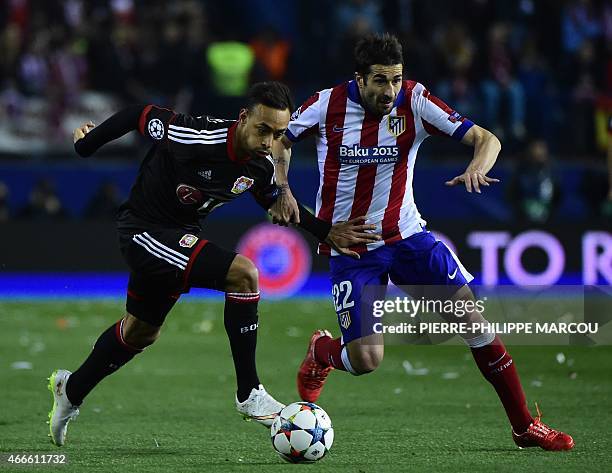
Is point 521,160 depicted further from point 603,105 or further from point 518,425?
point 518,425

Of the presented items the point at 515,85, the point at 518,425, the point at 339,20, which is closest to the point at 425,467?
the point at 518,425

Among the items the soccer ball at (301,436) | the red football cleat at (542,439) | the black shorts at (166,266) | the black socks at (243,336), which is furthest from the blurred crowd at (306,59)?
the soccer ball at (301,436)

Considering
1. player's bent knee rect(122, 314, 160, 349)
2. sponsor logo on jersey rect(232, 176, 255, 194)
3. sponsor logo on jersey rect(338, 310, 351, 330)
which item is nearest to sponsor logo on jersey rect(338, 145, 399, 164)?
sponsor logo on jersey rect(232, 176, 255, 194)

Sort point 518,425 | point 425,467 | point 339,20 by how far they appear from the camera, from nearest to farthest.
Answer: point 425,467
point 518,425
point 339,20

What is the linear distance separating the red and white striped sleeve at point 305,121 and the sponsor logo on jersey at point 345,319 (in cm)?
99

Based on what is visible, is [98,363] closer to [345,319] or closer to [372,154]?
[345,319]

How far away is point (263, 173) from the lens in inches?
254

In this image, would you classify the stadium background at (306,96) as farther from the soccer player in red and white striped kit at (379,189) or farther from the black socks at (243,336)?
the black socks at (243,336)

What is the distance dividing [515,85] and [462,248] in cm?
281

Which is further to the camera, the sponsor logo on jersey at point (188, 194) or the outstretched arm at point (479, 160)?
the sponsor logo on jersey at point (188, 194)

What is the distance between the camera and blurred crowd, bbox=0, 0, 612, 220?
16.0 metres

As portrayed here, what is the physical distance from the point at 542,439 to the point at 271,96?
216 cm

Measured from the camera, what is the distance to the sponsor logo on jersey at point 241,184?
6.38m

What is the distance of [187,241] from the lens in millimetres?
6254
